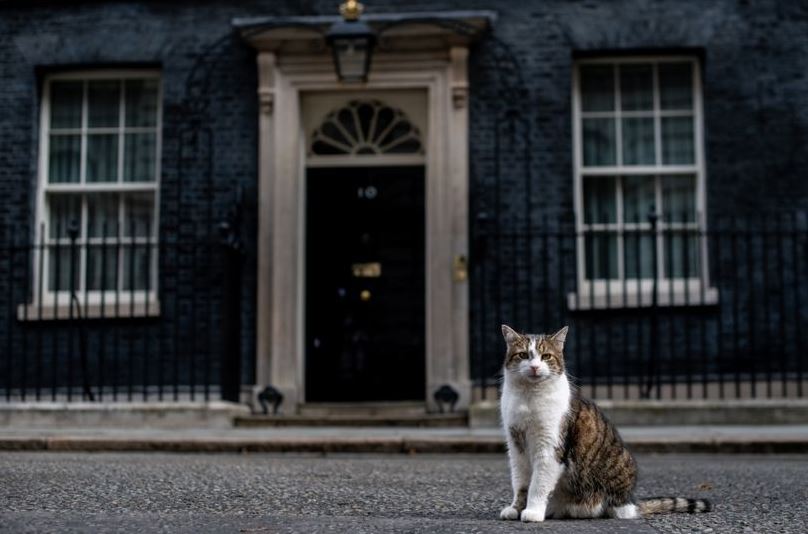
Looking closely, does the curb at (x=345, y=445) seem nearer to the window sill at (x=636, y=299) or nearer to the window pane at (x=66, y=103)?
the window sill at (x=636, y=299)

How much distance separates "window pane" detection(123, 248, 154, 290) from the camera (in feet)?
43.8

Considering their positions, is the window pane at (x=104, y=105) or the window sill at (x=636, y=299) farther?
Answer: the window pane at (x=104, y=105)

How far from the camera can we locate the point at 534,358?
5.56 m

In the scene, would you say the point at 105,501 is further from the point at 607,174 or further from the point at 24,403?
the point at 607,174

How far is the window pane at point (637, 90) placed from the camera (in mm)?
13472

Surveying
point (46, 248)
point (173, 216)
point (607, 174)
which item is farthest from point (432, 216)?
point (46, 248)

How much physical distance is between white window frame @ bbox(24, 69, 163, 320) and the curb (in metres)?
2.67

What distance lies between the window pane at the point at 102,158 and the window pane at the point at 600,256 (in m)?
5.26

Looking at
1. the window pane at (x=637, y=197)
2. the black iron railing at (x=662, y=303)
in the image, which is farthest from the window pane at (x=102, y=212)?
the window pane at (x=637, y=197)

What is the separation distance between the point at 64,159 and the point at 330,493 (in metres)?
7.95

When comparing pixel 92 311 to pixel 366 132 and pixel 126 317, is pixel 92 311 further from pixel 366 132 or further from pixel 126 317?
pixel 366 132

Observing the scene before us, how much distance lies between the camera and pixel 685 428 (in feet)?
37.1

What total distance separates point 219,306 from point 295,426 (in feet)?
5.85

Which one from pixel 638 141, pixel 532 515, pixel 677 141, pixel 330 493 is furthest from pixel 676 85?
pixel 532 515
